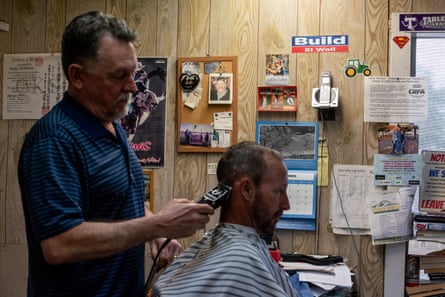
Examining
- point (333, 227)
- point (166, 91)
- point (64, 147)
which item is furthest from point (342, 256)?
point (64, 147)

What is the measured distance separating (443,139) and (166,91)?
1.53m

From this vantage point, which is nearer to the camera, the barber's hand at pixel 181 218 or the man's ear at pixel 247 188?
the barber's hand at pixel 181 218

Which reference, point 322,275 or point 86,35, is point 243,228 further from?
point 322,275

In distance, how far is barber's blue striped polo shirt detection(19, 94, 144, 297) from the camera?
1.25 meters

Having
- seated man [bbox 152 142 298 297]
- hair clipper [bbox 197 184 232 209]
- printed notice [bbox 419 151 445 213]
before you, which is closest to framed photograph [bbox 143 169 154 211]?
seated man [bbox 152 142 298 297]

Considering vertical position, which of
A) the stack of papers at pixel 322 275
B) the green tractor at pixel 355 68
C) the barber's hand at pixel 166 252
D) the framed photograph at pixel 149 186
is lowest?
the stack of papers at pixel 322 275

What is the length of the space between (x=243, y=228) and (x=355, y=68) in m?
1.41

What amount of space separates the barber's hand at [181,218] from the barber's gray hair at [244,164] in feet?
0.73

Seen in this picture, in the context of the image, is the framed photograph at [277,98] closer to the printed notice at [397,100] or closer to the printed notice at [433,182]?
the printed notice at [397,100]

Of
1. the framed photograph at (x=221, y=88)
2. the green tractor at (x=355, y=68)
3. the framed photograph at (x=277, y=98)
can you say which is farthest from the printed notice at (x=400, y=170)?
the framed photograph at (x=221, y=88)

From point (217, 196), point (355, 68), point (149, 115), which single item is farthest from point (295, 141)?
point (217, 196)

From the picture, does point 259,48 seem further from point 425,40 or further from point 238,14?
point 425,40

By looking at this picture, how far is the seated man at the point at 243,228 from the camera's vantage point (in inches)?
54.4

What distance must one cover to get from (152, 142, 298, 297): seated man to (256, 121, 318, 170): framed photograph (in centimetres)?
107
